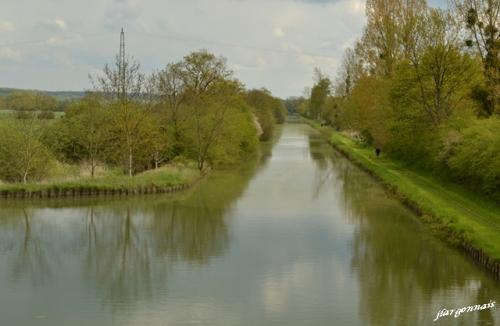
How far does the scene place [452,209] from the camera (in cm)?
2103

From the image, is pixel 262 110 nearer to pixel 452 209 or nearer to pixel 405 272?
pixel 452 209

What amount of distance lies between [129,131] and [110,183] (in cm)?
412

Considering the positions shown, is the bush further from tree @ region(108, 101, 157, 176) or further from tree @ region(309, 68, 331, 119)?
tree @ region(309, 68, 331, 119)

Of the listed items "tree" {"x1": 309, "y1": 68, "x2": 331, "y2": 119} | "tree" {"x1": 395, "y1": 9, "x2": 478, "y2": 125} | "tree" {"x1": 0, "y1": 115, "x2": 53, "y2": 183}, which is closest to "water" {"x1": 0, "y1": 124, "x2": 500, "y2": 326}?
"tree" {"x1": 0, "y1": 115, "x2": 53, "y2": 183}

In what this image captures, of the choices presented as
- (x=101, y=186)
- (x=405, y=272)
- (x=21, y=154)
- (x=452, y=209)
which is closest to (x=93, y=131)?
(x=21, y=154)

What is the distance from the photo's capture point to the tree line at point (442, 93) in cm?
2416

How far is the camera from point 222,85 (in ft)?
158

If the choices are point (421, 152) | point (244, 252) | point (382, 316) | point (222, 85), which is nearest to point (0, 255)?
point (244, 252)

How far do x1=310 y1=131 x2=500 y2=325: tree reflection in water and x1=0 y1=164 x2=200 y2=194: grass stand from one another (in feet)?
29.9

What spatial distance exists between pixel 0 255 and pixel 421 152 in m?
23.4

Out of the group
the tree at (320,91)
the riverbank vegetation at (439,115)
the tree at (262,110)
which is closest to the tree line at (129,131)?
the riverbank vegetation at (439,115)

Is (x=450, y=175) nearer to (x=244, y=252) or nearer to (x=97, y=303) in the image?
(x=244, y=252)

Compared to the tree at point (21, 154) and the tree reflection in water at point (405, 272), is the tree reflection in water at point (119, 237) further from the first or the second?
the tree reflection in water at point (405, 272)

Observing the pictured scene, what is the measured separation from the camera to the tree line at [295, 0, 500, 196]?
24.2 meters
